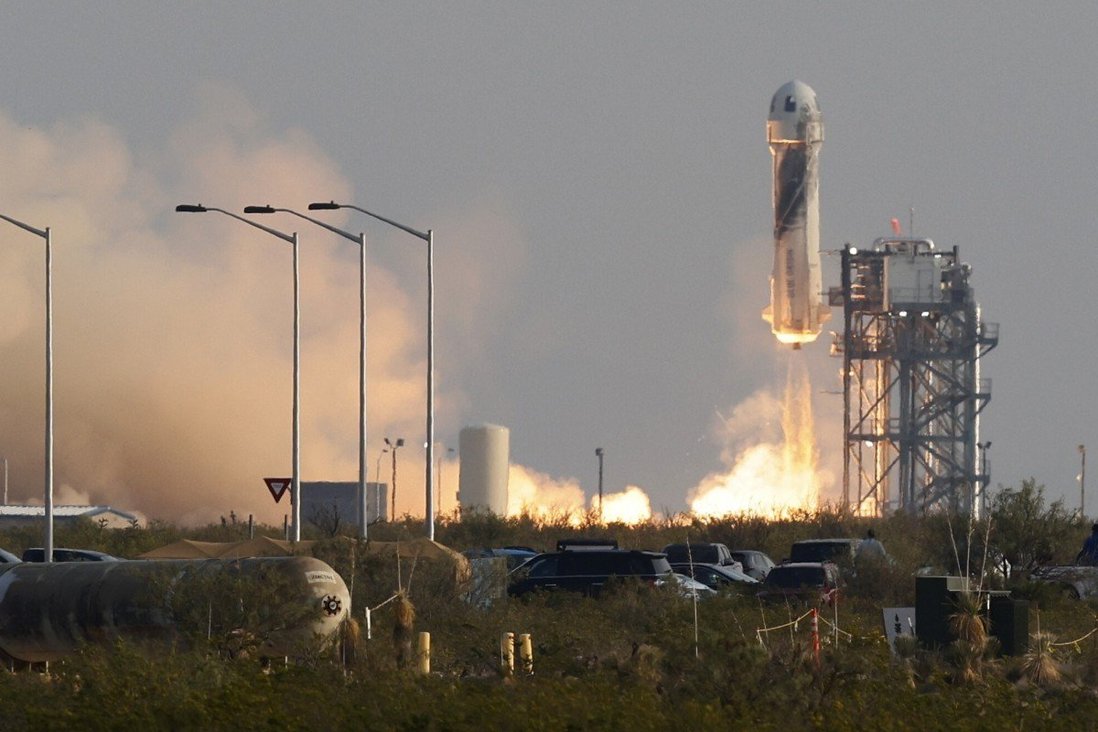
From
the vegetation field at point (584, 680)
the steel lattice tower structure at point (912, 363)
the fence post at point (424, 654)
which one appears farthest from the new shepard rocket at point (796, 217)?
the fence post at point (424, 654)

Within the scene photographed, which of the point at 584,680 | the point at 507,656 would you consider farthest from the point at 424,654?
the point at 584,680

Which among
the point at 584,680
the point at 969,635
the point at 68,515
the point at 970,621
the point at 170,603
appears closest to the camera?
the point at 584,680

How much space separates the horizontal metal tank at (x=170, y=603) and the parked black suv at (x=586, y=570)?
12498 millimetres

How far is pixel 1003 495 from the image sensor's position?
4728 centimetres

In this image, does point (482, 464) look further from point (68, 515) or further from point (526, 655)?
point (526, 655)

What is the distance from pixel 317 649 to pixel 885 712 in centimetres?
939

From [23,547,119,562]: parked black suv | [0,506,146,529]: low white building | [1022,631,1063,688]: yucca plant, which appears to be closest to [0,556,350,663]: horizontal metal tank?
[1022,631,1063,688]: yucca plant

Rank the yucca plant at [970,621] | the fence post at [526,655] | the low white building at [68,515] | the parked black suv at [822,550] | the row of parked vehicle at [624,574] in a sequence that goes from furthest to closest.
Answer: the low white building at [68,515]
the parked black suv at [822,550]
the row of parked vehicle at [624,574]
the yucca plant at [970,621]
the fence post at [526,655]

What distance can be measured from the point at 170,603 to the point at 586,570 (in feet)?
48.7

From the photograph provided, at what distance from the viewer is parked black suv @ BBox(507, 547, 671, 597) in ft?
136

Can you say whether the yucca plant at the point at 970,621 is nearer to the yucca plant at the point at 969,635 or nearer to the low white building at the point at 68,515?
the yucca plant at the point at 969,635

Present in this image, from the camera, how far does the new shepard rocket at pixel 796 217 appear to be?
88.1m

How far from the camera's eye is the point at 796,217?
88.4 m

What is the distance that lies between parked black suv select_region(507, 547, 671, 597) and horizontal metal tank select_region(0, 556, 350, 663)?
41.0 ft
